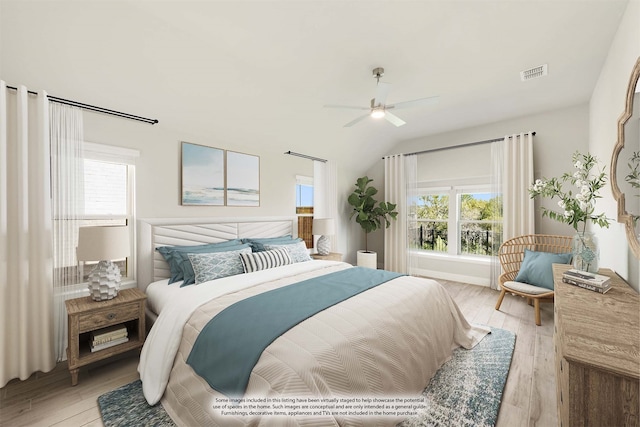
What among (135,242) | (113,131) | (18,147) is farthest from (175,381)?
(113,131)

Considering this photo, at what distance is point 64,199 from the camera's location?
88.1 inches

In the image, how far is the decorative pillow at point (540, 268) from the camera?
319 cm

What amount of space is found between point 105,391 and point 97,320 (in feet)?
1.70

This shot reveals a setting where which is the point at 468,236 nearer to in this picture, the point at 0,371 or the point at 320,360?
the point at 320,360

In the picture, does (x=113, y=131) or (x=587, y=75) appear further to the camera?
(x=587, y=75)

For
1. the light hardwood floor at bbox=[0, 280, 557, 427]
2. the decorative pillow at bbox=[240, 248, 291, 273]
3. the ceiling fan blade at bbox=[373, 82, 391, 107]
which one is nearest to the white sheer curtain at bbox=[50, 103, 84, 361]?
the light hardwood floor at bbox=[0, 280, 557, 427]

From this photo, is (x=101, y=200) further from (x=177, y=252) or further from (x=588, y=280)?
(x=588, y=280)

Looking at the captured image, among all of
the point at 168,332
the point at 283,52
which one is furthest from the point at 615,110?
the point at 168,332

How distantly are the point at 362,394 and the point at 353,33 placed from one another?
8.44ft

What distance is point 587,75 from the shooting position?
116 inches

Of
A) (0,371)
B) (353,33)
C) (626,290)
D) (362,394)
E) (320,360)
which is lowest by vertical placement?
(0,371)

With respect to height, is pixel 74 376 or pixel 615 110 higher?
pixel 615 110

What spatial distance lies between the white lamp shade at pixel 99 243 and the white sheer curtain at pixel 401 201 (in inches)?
176

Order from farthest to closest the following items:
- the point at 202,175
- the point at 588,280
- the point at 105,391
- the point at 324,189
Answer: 1. the point at 324,189
2. the point at 202,175
3. the point at 105,391
4. the point at 588,280
